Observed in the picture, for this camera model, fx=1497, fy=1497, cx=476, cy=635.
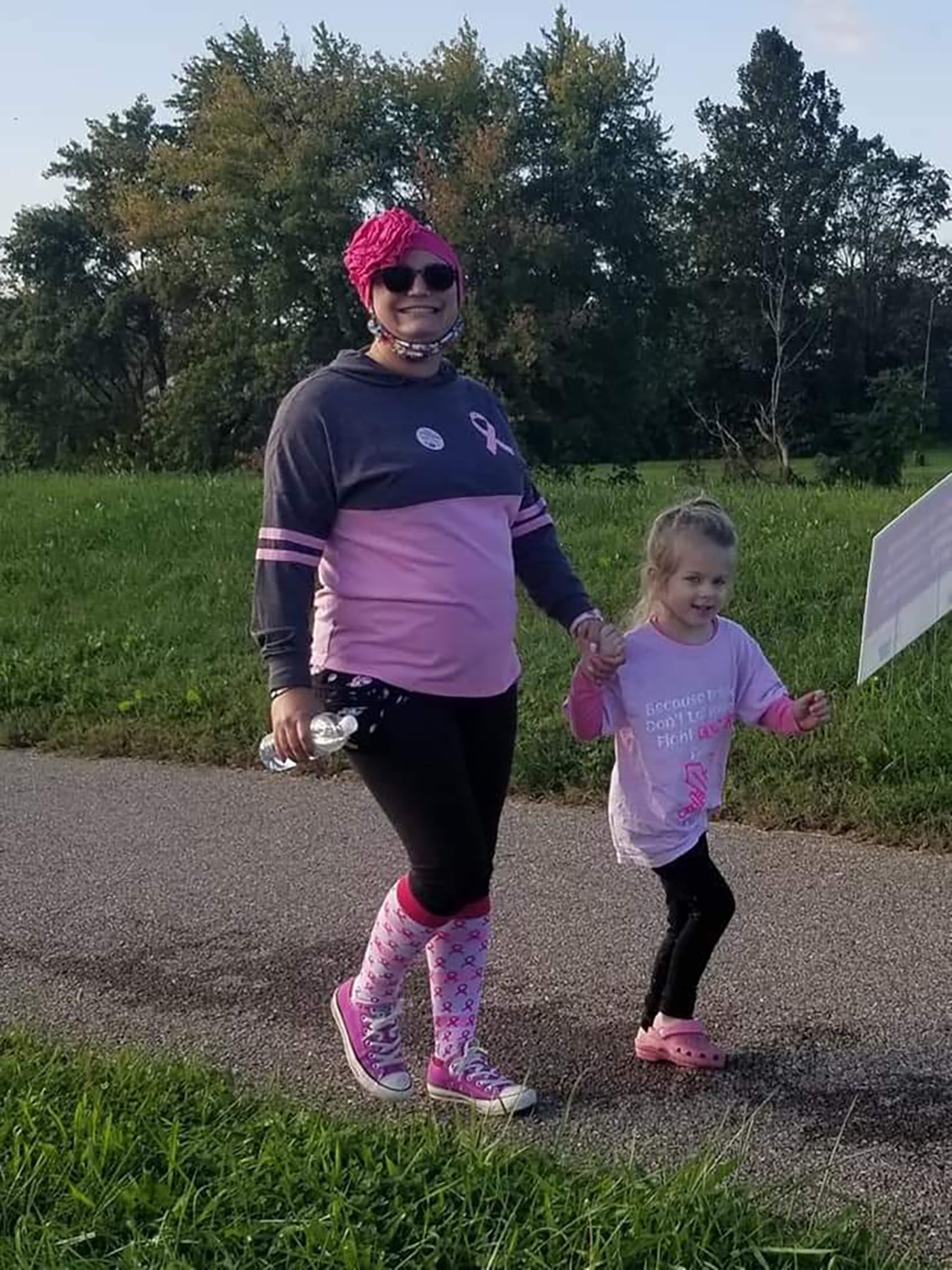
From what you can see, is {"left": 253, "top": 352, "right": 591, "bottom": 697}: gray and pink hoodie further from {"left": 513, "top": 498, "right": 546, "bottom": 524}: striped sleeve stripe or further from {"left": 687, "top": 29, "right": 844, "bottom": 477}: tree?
{"left": 687, "top": 29, "right": 844, "bottom": 477}: tree

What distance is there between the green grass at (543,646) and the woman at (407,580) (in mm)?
2167

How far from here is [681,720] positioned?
332 cm

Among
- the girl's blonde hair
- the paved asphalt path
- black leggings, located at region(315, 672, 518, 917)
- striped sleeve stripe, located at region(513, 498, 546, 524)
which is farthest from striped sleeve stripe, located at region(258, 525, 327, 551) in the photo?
the paved asphalt path

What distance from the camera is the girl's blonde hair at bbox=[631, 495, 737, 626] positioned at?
3295 mm

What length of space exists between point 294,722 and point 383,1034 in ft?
2.78

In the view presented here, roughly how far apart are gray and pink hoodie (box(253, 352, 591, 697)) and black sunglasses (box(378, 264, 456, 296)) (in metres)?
0.17

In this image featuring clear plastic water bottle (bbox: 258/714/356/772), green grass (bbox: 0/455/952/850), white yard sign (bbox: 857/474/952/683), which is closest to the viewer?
clear plastic water bottle (bbox: 258/714/356/772)

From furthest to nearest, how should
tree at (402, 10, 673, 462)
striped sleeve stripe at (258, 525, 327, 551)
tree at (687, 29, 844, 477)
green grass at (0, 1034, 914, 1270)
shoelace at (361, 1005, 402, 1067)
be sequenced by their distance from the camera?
tree at (687, 29, 844, 477) < tree at (402, 10, 673, 462) < shoelace at (361, 1005, 402, 1067) < striped sleeve stripe at (258, 525, 327, 551) < green grass at (0, 1034, 914, 1270)

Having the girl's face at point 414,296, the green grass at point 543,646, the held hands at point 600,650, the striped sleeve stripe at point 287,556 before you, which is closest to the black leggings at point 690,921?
the held hands at point 600,650

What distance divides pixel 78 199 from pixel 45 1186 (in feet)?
147

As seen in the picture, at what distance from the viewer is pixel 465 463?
313 cm

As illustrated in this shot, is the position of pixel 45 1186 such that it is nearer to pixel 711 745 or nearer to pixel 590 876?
pixel 711 745

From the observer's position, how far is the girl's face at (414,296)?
3.06 m

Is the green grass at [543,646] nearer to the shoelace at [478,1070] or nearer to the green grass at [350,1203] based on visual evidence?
the shoelace at [478,1070]
